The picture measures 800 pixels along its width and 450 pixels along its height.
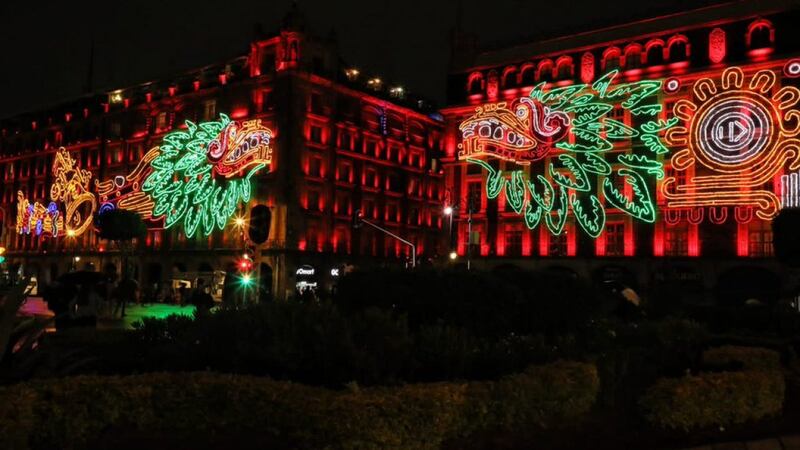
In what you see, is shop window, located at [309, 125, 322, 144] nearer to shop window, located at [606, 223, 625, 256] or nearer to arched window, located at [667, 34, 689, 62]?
shop window, located at [606, 223, 625, 256]

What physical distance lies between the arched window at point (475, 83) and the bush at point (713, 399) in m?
50.7

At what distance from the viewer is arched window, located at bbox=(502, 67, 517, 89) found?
5666cm

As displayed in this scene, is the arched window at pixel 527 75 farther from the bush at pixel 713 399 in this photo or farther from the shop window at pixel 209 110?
the bush at pixel 713 399

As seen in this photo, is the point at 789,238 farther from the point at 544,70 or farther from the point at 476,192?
the point at 476,192

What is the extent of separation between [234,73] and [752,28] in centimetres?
4348

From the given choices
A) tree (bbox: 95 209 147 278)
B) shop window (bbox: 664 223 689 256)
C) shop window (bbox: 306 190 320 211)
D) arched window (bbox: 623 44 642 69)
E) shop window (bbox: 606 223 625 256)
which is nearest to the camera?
tree (bbox: 95 209 147 278)

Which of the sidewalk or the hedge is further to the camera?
the sidewalk

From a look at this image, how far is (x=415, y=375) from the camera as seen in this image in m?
8.09

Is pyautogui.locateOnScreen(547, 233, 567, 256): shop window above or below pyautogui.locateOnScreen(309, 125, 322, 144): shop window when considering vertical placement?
below

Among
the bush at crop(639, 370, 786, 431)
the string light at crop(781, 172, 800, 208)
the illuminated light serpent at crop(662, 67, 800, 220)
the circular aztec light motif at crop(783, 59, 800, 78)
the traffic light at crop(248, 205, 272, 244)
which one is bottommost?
the bush at crop(639, 370, 786, 431)

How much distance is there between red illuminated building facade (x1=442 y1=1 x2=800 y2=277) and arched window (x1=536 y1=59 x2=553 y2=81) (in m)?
0.07

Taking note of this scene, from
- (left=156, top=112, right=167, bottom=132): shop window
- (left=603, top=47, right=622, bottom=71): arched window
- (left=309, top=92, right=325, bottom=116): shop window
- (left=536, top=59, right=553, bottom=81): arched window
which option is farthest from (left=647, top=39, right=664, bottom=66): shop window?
(left=156, top=112, right=167, bottom=132): shop window

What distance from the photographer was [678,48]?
49.7m

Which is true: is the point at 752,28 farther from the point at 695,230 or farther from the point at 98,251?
the point at 98,251
